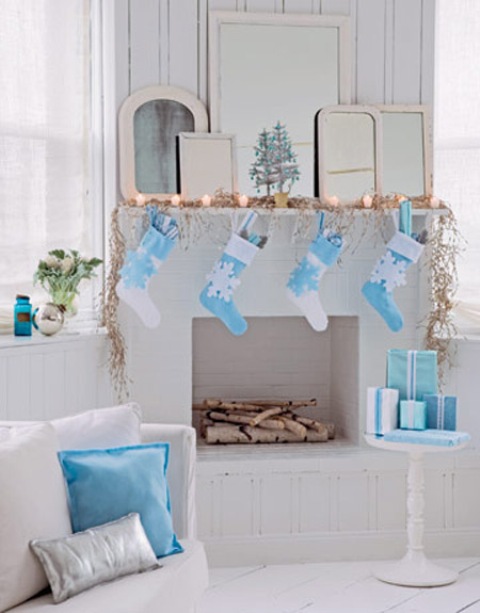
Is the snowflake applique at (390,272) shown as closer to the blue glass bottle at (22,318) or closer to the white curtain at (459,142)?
the white curtain at (459,142)

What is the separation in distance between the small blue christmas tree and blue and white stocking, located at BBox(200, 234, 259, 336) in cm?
33

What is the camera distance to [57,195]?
15.3 ft

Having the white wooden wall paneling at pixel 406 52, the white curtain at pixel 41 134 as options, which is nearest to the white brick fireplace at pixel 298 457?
the white curtain at pixel 41 134

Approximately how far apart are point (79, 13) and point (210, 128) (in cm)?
75

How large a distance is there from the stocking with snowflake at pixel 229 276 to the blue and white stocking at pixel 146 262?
0.23 meters

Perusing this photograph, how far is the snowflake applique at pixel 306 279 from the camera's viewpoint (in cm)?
460

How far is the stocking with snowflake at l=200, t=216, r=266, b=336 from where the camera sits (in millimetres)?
4527

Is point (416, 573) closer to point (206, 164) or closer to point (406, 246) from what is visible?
point (406, 246)

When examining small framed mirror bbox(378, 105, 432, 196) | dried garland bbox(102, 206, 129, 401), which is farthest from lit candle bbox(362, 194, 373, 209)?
dried garland bbox(102, 206, 129, 401)

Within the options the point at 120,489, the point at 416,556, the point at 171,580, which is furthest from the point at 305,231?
the point at 171,580

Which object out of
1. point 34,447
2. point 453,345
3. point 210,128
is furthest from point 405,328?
point 34,447

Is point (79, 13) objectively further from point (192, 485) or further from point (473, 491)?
point (473, 491)

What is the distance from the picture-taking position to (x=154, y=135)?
4723mm

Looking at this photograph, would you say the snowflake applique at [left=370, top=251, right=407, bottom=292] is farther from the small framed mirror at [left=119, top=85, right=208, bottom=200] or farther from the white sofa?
the white sofa
